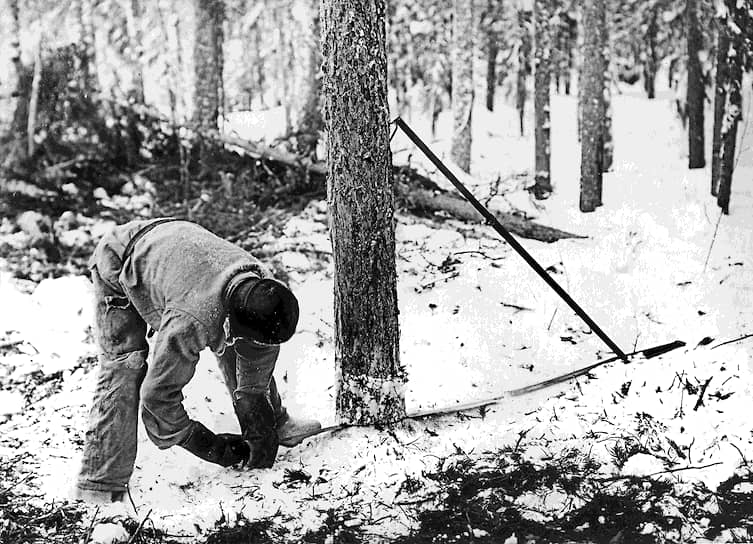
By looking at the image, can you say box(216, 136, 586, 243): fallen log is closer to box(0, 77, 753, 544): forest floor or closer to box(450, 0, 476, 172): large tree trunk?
box(0, 77, 753, 544): forest floor

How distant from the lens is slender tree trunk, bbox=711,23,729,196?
30.9 feet

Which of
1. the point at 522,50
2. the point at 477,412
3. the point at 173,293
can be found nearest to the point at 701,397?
the point at 477,412

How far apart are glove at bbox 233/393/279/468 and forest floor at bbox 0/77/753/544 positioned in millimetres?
174

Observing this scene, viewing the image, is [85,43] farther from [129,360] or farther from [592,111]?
[129,360]

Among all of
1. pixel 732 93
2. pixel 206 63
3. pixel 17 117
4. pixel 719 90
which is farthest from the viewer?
pixel 206 63

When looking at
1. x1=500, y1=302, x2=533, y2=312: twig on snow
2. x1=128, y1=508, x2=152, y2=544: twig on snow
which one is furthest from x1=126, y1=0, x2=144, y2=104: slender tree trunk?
x1=128, y1=508, x2=152, y2=544: twig on snow

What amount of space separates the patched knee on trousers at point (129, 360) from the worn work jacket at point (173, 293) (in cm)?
25

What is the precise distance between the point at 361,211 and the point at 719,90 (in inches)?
309

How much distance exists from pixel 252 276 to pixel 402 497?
1.43 meters

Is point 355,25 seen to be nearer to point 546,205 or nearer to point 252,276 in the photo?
point 252,276

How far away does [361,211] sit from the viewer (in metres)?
4.21

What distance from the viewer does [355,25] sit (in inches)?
160

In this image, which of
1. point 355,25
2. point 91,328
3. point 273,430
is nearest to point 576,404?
point 273,430

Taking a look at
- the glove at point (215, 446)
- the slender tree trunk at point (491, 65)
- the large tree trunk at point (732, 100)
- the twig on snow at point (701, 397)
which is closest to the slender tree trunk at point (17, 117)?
the glove at point (215, 446)
